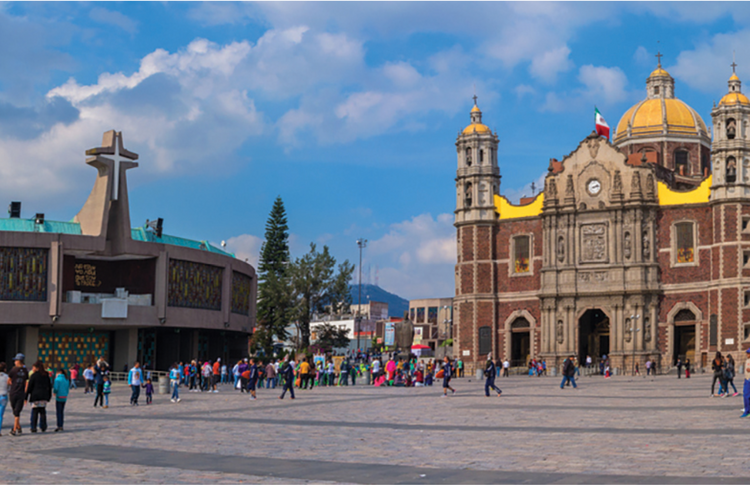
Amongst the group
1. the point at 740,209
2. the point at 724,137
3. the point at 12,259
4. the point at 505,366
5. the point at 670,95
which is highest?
the point at 670,95

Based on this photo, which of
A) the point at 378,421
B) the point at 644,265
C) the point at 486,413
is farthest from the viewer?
the point at 644,265

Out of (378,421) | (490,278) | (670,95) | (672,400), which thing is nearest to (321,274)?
(490,278)

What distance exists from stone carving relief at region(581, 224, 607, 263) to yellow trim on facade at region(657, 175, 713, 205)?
16.1 ft

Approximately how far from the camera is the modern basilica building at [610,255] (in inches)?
2564

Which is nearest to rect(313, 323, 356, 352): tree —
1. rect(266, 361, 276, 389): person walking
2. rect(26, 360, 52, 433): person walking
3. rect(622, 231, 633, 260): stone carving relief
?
rect(622, 231, 633, 260): stone carving relief

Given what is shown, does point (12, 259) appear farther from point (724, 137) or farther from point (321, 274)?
point (724, 137)

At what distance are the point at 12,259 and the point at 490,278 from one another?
37612 mm

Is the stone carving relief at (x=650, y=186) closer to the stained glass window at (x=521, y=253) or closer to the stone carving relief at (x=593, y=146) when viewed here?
the stone carving relief at (x=593, y=146)

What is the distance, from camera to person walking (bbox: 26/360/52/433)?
19.3m

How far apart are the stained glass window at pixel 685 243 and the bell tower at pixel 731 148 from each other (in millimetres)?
3165

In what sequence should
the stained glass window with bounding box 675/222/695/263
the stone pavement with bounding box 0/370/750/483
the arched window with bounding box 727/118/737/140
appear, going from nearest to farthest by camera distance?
the stone pavement with bounding box 0/370/750/483, the arched window with bounding box 727/118/737/140, the stained glass window with bounding box 675/222/695/263

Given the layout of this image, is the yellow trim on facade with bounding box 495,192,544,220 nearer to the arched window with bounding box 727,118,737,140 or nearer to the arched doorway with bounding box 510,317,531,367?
the arched doorway with bounding box 510,317,531,367

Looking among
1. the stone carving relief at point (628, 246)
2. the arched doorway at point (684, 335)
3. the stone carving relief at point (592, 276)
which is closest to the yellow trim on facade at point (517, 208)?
the stone carving relief at point (592, 276)

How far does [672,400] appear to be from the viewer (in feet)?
97.0
